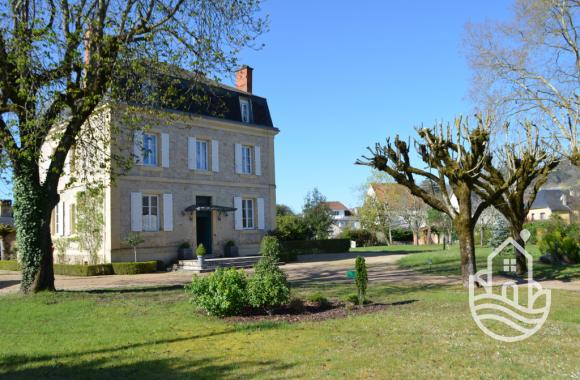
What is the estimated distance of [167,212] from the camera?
2266 centimetres

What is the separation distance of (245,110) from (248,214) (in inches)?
224

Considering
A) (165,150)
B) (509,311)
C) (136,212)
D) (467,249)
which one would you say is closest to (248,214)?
(165,150)

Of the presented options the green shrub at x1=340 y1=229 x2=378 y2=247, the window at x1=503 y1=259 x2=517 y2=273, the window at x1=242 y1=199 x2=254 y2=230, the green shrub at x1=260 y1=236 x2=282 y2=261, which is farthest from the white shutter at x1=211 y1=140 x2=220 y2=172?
the green shrub at x1=340 y1=229 x2=378 y2=247

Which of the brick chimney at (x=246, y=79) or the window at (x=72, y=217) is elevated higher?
the brick chimney at (x=246, y=79)

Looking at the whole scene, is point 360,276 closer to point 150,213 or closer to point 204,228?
point 150,213

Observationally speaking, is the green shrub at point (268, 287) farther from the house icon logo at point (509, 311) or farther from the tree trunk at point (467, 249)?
the tree trunk at point (467, 249)

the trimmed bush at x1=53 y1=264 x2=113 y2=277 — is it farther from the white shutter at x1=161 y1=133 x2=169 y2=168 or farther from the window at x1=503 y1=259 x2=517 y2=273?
the window at x1=503 y1=259 x2=517 y2=273

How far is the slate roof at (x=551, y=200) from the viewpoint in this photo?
2402 inches

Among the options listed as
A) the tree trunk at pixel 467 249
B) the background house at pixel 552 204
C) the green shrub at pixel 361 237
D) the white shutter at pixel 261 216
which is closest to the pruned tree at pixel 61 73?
the tree trunk at pixel 467 249

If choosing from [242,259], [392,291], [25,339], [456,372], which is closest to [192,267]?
[242,259]

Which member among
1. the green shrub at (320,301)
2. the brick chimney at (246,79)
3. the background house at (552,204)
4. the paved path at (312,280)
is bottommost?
the paved path at (312,280)

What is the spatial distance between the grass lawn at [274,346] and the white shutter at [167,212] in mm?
12692

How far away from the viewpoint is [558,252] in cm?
1850

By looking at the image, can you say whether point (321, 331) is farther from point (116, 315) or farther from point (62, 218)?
point (62, 218)
